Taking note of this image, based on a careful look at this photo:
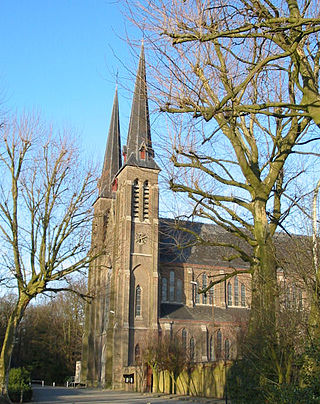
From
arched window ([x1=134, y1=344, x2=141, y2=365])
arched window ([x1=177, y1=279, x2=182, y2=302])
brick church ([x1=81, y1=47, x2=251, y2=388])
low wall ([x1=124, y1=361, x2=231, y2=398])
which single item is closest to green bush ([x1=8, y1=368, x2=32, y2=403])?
low wall ([x1=124, y1=361, x2=231, y2=398])

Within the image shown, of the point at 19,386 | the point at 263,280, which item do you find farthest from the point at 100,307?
the point at 263,280

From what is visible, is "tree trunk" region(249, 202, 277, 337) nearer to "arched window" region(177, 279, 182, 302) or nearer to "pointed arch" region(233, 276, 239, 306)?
"arched window" region(177, 279, 182, 302)

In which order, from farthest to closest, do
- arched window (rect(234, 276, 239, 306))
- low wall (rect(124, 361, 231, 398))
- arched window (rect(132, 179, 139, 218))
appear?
arched window (rect(234, 276, 239, 306)) < arched window (rect(132, 179, 139, 218)) < low wall (rect(124, 361, 231, 398))

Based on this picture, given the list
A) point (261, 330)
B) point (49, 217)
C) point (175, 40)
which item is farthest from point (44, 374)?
point (175, 40)

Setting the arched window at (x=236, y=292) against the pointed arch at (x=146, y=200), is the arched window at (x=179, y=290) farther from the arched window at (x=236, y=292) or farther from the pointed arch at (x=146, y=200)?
the pointed arch at (x=146, y=200)

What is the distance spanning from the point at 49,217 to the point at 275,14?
1286cm

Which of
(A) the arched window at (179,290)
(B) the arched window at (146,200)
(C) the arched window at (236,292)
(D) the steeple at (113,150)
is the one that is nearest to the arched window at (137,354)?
(A) the arched window at (179,290)

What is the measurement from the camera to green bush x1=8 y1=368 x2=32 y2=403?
830 inches

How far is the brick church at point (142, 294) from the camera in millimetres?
35281

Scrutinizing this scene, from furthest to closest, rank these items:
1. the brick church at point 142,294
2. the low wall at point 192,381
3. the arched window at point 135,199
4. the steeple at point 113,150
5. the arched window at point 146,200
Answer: the steeple at point 113,150
the arched window at point 146,200
the arched window at point 135,199
the brick church at point 142,294
the low wall at point 192,381

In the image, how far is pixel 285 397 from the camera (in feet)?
25.3

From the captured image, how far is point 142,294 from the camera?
1457 inches

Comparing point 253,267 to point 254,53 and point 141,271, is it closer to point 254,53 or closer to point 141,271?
point 254,53

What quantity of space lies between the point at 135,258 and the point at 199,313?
7969mm
